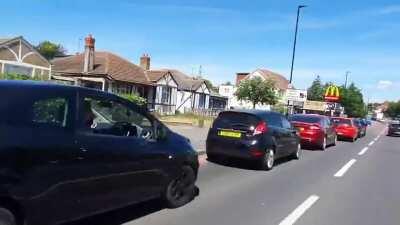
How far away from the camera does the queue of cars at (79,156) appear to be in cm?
515

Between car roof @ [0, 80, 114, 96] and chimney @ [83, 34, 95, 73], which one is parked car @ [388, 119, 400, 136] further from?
car roof @ [0, 80, 114, 96]

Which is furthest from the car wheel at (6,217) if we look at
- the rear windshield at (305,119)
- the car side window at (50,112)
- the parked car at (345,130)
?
the parked car at (345,130)

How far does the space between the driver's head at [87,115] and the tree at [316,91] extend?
87.2m

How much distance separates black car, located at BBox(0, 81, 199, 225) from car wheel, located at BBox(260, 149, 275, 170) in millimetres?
6146

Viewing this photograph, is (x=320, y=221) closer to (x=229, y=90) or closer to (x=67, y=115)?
(x=67, y=115)

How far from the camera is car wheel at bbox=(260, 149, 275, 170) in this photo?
13.4 metres

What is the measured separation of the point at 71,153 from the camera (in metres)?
5.69

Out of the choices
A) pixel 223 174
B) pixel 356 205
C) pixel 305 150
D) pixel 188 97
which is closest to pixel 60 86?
pixel 356 205

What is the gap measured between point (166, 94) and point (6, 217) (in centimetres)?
4512

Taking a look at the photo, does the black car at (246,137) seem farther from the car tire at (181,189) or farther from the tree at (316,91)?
the tree at (316,91)

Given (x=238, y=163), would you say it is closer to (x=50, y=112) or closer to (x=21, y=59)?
(x=50, y=112)

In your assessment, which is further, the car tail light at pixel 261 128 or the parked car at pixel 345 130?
the parked car at pixel 345 130

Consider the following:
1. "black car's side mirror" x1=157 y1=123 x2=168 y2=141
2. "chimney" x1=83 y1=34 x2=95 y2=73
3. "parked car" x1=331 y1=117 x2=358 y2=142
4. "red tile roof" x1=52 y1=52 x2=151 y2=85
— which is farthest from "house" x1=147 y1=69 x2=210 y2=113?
"black car's side mirror" x1=157 y1=123 x2=168 y2=141

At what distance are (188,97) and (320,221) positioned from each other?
2141 inches
